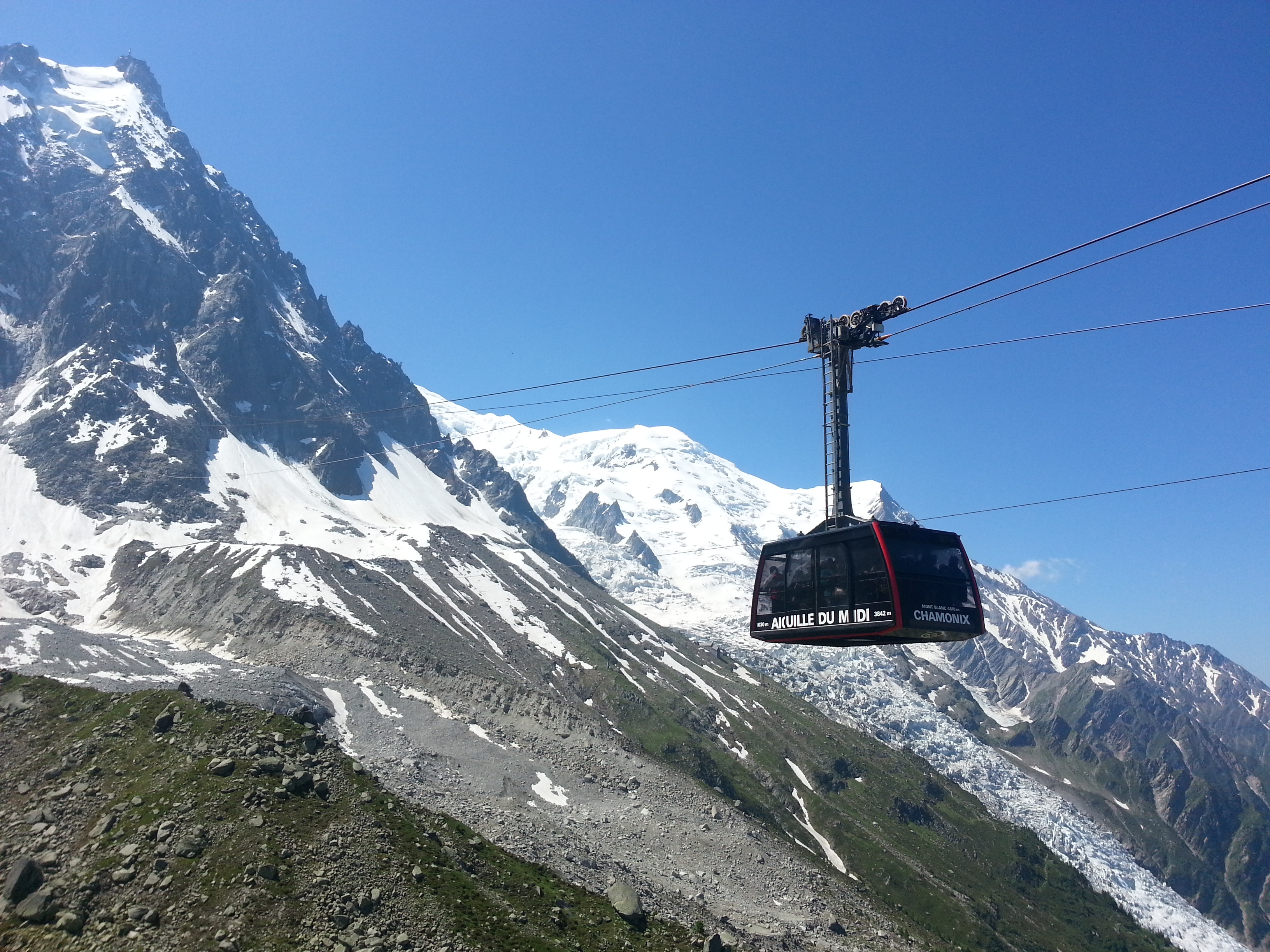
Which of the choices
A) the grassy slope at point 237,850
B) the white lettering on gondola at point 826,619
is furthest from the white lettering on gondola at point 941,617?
the grassy slope at point 237,850

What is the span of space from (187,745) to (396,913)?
18.0 meters

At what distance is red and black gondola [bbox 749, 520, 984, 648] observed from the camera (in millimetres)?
31266

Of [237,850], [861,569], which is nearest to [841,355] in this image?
[861,569]

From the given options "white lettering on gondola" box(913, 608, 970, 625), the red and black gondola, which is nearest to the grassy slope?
the red and black gondola

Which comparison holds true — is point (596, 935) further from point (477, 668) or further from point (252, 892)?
point (477, 668)

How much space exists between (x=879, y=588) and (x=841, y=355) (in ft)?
29.7

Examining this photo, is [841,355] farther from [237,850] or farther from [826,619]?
[237,850]

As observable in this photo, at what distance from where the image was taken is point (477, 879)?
2078 inches

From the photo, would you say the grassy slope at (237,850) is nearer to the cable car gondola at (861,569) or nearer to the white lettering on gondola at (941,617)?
the cable car gondola at (861,569)

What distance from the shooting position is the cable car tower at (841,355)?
2966cm

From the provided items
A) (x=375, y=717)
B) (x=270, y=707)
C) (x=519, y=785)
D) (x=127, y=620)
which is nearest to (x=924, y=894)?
(x=519, y=785)

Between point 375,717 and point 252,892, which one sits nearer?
point 252,892

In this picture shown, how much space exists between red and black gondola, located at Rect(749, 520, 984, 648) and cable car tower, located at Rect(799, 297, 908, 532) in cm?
154

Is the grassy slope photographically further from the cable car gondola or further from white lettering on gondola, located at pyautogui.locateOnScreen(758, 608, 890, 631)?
the cable car gondola
